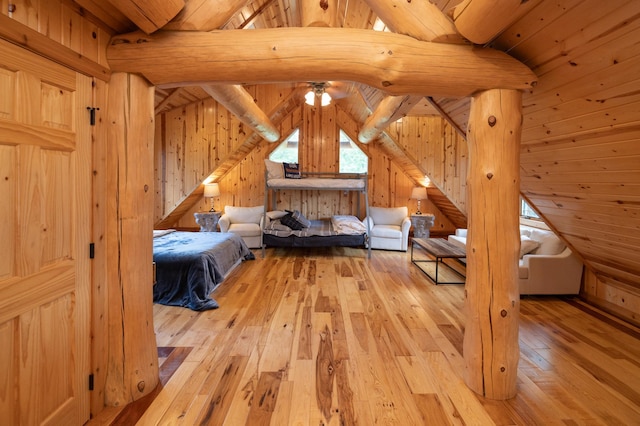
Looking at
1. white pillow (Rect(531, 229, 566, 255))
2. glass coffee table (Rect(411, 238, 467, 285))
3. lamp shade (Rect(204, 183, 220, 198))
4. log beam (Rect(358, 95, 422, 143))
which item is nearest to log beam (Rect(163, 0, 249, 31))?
log beam (Rect(358, 95, 422, 143))

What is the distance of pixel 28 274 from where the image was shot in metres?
1.26

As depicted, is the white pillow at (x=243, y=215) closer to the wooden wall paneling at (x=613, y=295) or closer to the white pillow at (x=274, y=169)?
the white pillow at (x=274, y=169)

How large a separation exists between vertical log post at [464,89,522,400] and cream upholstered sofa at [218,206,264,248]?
4.38 metres

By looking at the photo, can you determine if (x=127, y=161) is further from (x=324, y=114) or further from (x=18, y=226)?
(x=324, y=114)

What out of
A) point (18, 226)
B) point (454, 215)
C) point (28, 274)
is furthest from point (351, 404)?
point (454, 215)

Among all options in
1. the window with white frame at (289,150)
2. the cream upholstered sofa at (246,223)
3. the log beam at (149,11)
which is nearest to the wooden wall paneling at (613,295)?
the log beam at (149,11)

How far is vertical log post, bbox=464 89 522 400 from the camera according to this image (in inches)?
67.3

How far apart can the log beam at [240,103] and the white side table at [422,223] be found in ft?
11.4

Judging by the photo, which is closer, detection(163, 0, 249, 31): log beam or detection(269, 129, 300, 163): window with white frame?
detection(163, 0, 249, 31): log beam

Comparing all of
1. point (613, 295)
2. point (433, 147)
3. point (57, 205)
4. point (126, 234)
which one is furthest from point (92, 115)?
point (433, 147)

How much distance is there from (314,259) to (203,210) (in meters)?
3.14

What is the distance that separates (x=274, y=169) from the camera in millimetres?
5500

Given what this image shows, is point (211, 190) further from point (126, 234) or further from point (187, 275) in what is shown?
point (126, 234)

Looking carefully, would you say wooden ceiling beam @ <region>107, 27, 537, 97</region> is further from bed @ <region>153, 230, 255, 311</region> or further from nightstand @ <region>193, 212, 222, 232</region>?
nightstand @ <region>193, 212, 222, 232</region>
